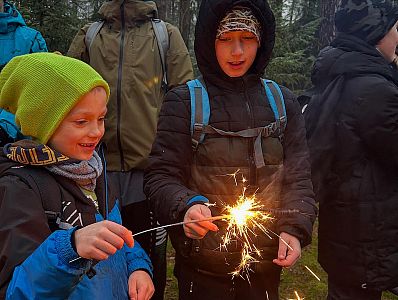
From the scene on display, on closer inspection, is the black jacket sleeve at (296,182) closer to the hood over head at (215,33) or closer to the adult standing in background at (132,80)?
the hood over head at (215,33)

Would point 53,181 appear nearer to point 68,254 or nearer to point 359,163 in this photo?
point 68,254

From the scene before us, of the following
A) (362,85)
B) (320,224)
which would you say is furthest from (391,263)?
(362,85)

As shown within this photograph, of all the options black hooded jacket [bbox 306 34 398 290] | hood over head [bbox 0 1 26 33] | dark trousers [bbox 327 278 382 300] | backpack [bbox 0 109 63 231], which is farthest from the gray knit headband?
dark trousers [bbox 327 278 382 300]

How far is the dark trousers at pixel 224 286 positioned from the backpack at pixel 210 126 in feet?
2.39

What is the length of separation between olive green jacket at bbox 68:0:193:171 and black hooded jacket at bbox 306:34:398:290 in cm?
132

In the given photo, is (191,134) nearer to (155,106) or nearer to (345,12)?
(155,106)

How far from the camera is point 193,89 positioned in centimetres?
297

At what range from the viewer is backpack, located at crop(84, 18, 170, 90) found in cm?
414

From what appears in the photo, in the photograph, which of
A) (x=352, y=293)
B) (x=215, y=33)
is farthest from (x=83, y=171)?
(x=352, y=293)

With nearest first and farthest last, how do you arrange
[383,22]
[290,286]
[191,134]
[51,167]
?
[51,167] < [191,134] < [383,22] < [290,286]

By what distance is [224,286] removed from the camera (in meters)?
2.95

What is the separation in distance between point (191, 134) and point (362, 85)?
1463 millimetres

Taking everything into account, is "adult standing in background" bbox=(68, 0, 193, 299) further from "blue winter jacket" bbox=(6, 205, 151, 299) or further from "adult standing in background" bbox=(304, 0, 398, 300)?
"blue winter jacket" bbox=(6, 205, 151, 299)

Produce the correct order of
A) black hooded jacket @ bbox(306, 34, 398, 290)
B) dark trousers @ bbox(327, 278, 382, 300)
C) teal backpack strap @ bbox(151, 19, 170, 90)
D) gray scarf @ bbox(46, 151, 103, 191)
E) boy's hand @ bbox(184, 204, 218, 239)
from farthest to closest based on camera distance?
1. teal backpack strap @ bbox(151, 19, 170, 90)
2. dark trousers @ bbox(327, 278, 382, 300)
3. black hooded jacket @ bbox(306, 34, 398, 290)
4. boy's hand @ bbox(184, 204, 218, 239)
5. gray scarf @ bbox(46, 151, 103, 191)
